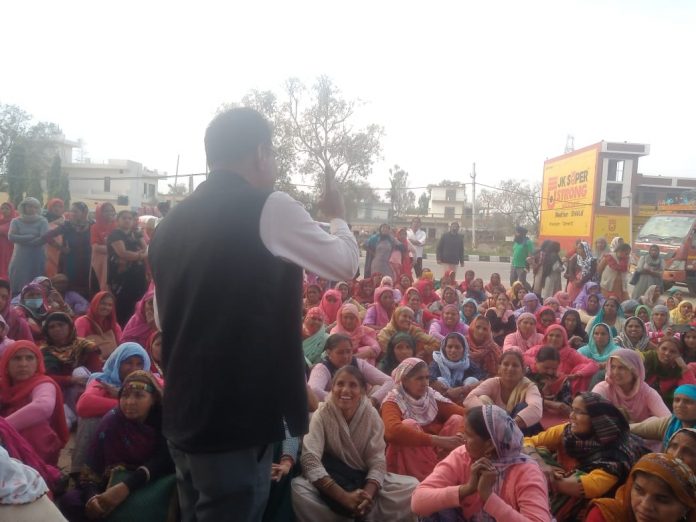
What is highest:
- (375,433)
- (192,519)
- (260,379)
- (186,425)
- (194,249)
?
(194,249)

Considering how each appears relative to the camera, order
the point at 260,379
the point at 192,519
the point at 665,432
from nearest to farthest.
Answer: the point at 260,379 < the point at 192,519 < the point at 665,432

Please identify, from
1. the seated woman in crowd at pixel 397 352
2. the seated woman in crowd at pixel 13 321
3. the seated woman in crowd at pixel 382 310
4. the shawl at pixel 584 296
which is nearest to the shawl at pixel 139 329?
the seated woman in crowd at pixel 13 321

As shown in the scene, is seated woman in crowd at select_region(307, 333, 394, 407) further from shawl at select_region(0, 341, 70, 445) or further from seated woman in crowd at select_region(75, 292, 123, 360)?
seated woman in crowd at select_region(75, 292, 123, 360)

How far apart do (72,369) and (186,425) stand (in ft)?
10.9

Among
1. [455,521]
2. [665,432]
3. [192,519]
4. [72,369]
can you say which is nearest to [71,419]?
[72,369]

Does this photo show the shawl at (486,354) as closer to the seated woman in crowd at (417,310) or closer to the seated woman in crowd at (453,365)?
the seated woman in crowd at (453,365)

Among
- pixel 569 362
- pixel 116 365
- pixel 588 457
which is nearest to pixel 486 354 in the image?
pixel 569 362

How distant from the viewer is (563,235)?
86.7 feet

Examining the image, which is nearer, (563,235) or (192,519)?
(192,519)

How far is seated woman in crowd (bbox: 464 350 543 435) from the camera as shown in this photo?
403cm

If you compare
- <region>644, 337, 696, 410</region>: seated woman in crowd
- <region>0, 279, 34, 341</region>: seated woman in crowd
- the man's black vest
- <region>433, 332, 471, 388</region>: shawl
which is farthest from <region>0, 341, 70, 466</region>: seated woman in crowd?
<region>644, 337, 696, 410</region>: seated woman in crowd

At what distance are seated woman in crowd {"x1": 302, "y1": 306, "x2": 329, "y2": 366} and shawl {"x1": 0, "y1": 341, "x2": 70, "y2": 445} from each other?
7.20 feet

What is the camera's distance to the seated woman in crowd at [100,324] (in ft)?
16.6

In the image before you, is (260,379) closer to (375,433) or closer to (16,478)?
(16,478)
